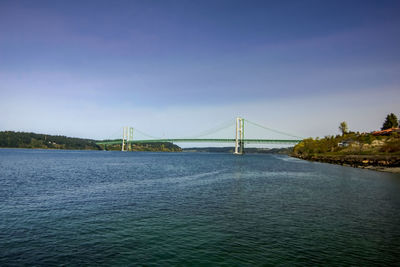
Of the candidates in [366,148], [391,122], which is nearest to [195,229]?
[366,148]

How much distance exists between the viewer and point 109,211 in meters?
16.7

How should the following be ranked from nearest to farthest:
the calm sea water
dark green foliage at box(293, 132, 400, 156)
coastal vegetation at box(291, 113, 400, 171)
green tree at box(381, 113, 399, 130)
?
the calm sea water < coastal vegetation at box(291, 113, 400, 171) < dark green foliage at box(293, 132, 400, 156) < green tree at box(381, 113, 399, 130)

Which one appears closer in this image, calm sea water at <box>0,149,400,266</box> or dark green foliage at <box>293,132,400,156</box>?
calm sea water at <box>0,149,400,266</box>

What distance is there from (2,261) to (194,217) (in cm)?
944

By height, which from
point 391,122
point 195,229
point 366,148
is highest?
point 391,122

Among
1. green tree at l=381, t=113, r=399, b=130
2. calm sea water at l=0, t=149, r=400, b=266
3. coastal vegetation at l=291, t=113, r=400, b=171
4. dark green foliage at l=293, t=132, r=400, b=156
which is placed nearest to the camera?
calm sea water at l=0, t=149, r=400, b=266

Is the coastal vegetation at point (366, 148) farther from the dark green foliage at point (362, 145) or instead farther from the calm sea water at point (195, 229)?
the calm sea water at point (195, 229)

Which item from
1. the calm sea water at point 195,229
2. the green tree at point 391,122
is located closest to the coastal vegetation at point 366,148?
the green tree at point 391,122

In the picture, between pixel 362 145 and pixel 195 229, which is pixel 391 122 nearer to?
pixel 362 145

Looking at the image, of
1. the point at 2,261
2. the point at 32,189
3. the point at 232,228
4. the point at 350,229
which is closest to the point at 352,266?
the point at 350,229

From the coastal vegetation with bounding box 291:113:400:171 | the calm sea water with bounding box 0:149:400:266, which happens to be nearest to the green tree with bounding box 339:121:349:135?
the coastal vegetation with bounding box 291:113:400:171

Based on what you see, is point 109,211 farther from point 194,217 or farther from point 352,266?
point 352,266

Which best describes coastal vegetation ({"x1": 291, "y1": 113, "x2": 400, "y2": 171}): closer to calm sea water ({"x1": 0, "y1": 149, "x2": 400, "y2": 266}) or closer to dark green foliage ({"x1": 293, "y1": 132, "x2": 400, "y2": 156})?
dark green foliage ({"x1": 293, "y1": 132, "x2": 400, "y2": 156})

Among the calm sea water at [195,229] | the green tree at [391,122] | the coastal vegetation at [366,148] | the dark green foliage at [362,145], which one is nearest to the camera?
the calm sea water at [195,229]
